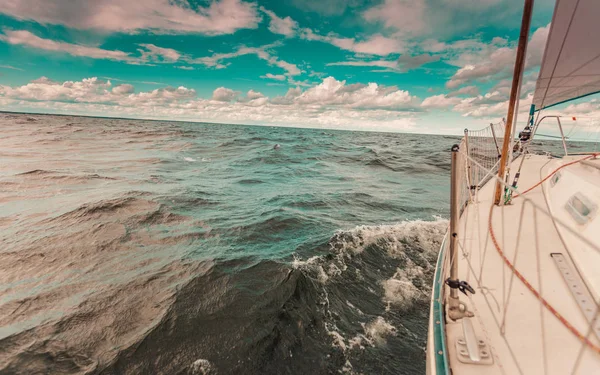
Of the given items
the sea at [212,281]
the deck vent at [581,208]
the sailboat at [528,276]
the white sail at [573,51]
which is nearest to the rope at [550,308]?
the sailboat at [528,276]

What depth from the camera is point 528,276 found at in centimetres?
351

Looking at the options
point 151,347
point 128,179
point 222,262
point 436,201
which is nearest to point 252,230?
point 222,262

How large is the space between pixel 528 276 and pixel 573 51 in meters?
5.77

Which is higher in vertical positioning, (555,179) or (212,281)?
(555,179)

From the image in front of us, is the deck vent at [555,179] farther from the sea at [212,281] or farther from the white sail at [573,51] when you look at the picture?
the sea at [212,281]

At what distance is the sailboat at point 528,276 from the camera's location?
2453 millimetres

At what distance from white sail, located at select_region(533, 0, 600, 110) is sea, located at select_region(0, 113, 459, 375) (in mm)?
5437

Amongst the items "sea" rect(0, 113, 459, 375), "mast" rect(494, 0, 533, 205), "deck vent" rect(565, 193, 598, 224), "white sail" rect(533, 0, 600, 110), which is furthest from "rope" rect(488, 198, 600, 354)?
"white sail" rect(533, 0, 600, 110)

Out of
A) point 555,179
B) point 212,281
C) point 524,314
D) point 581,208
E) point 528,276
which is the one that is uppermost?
point 555,179

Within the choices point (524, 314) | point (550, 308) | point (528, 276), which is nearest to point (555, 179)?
point (528, 276)

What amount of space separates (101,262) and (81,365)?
3.52 meters

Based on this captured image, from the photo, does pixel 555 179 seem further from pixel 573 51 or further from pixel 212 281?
pixel 212 281

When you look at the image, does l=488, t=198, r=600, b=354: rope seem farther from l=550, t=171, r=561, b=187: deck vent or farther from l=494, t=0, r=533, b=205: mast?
l=550, t=171, r=561, b=187: deck vent

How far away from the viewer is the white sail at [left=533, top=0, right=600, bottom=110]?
505 centimetres
